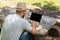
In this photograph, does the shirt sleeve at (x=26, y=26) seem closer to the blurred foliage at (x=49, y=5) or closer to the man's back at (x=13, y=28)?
the man's back at (x=13, y=28)

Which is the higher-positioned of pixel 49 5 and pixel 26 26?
pixel 26 26

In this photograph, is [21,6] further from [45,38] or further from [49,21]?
[49,21]

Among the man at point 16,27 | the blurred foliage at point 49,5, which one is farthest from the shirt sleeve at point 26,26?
the blurred foliage at point 49,5

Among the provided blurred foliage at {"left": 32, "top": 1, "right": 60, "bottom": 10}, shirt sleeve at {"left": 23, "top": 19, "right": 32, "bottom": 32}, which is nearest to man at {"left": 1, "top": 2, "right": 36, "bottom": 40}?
shirt sleeve at {"left": 23, "top": 19, "right": 32, "bottom": 32}

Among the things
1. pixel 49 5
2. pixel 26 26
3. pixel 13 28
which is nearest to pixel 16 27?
pixel 13 28

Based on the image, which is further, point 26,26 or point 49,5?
point 49,5

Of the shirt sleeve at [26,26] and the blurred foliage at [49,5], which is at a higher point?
the shirt sleeve at [26,26]

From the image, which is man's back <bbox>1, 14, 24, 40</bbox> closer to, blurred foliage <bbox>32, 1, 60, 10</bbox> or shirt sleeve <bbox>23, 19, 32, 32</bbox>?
shirt sleeve <bbox>23, 19, 32, 32</bbox>

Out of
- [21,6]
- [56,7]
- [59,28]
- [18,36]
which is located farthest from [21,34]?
[56,7]

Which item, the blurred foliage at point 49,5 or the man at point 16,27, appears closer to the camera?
the man at point 16,27

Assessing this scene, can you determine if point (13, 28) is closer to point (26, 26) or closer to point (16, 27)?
point (16, 27)

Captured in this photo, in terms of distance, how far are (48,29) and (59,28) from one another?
0.79 feet

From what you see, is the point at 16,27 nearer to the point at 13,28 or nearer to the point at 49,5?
the point at 13,28

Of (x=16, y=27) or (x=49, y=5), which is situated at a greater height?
(x=16, y=27)
